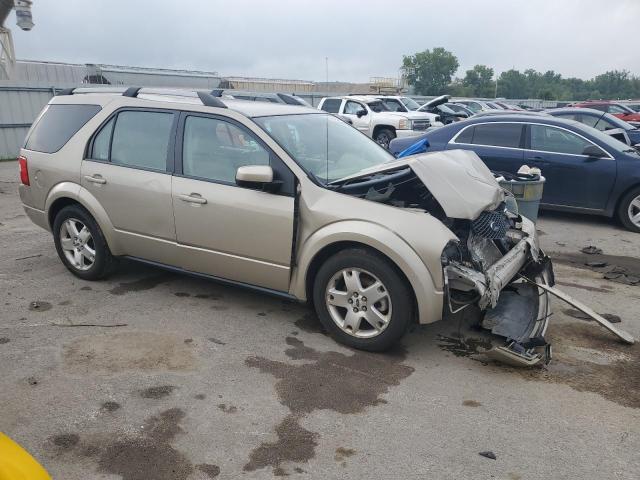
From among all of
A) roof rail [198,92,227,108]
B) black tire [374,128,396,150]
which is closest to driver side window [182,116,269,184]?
roof rail [198,92,227,108]

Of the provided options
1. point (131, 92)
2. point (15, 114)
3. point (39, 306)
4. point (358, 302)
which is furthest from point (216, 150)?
point (15, 114)

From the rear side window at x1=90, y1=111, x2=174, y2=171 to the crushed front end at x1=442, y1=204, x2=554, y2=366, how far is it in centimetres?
258

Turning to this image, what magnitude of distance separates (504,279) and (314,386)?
162 cm

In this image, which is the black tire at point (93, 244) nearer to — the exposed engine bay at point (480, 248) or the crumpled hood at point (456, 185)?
the exposed engine bay at point (480, 248)

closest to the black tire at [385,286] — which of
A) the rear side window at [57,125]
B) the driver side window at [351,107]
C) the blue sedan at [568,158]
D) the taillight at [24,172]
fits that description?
the rear side window at [57,125]

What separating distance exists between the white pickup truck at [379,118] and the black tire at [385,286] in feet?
41.7

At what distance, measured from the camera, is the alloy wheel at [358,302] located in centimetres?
A: 384

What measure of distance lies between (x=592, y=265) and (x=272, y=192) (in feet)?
13.7

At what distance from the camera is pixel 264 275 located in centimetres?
428

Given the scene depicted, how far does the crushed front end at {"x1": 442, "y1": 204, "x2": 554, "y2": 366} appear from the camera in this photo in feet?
12.2

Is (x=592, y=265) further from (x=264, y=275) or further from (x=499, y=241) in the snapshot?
(x=264, y=275)

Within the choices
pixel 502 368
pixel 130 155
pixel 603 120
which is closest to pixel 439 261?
pixel 502 368

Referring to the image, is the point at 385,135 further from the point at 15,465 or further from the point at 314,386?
the point at 15,465

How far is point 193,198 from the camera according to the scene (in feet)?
14.6
